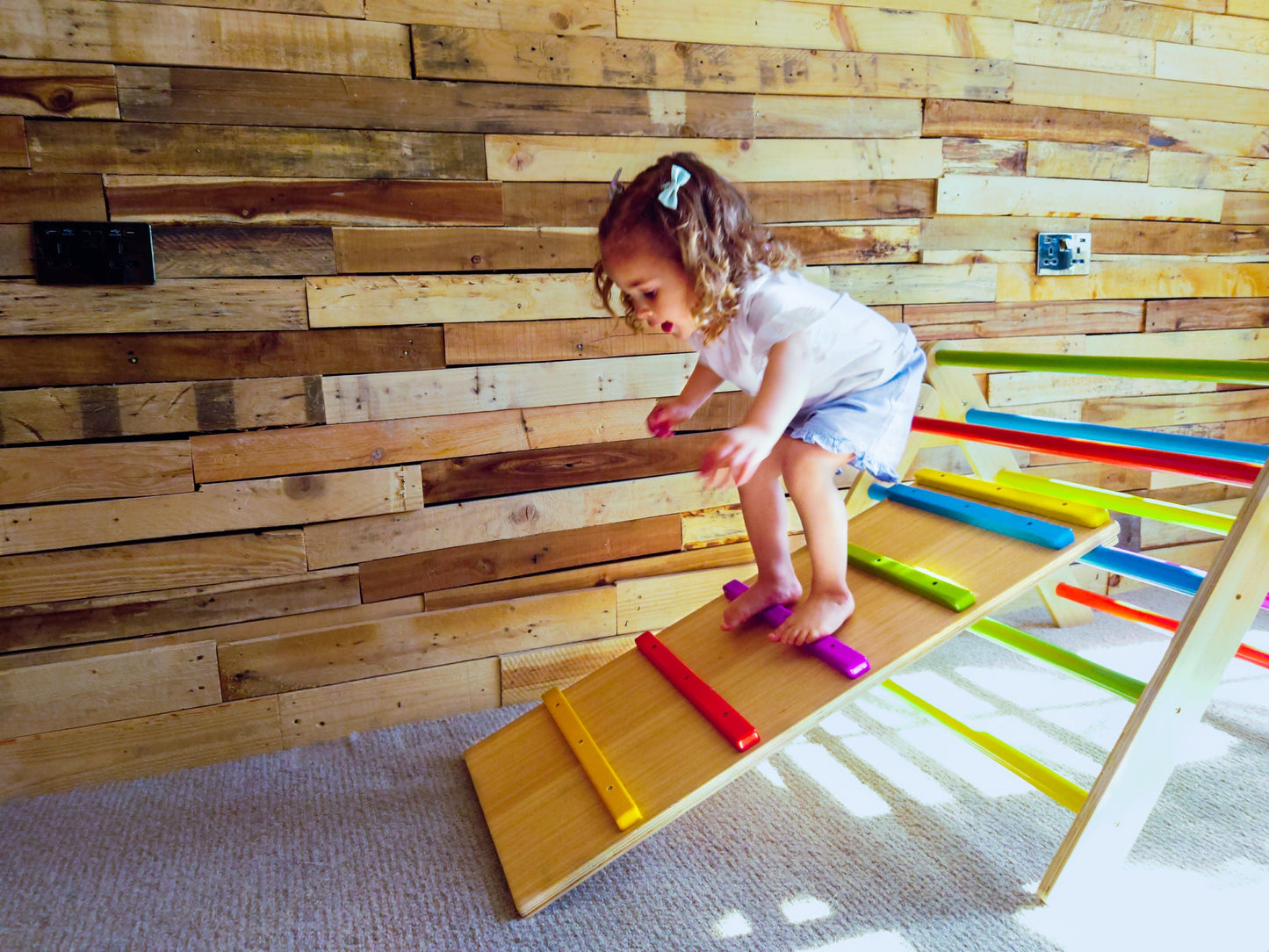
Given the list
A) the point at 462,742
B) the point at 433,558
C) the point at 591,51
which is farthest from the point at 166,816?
the point at 591,51

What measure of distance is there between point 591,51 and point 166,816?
1.75 m

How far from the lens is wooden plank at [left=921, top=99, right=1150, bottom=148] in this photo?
2.22 metres

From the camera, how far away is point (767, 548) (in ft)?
Answer: 5.60

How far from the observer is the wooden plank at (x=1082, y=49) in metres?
2.27

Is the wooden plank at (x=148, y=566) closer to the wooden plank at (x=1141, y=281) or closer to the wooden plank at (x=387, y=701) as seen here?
the wooden plank at (x=387, y=701)

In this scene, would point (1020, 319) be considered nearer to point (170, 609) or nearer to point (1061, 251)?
point (1061, 251)

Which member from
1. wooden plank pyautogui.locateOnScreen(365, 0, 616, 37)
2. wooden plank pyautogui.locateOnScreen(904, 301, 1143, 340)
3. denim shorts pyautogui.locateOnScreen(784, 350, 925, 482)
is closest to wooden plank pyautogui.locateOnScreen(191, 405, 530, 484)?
denim shorts pyautogui.locateOnScreen(784, 350, 925, 482)

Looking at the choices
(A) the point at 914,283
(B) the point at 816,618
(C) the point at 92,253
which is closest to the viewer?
(B) the point at 816,618

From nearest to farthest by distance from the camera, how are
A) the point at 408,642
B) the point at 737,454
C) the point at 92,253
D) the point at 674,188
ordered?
the point at 737,454 → the point at 674,188 → the point at 92,253 → the point at 408,642

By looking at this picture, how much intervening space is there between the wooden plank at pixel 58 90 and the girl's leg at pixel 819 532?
1399 millimetres

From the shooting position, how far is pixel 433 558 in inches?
77.5

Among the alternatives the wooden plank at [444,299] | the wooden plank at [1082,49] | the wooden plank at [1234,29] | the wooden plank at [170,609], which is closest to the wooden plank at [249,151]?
the wooden plank at [444,299]

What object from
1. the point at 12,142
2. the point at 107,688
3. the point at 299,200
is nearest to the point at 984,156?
the point at 299,200

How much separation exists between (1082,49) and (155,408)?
241 centimetres
